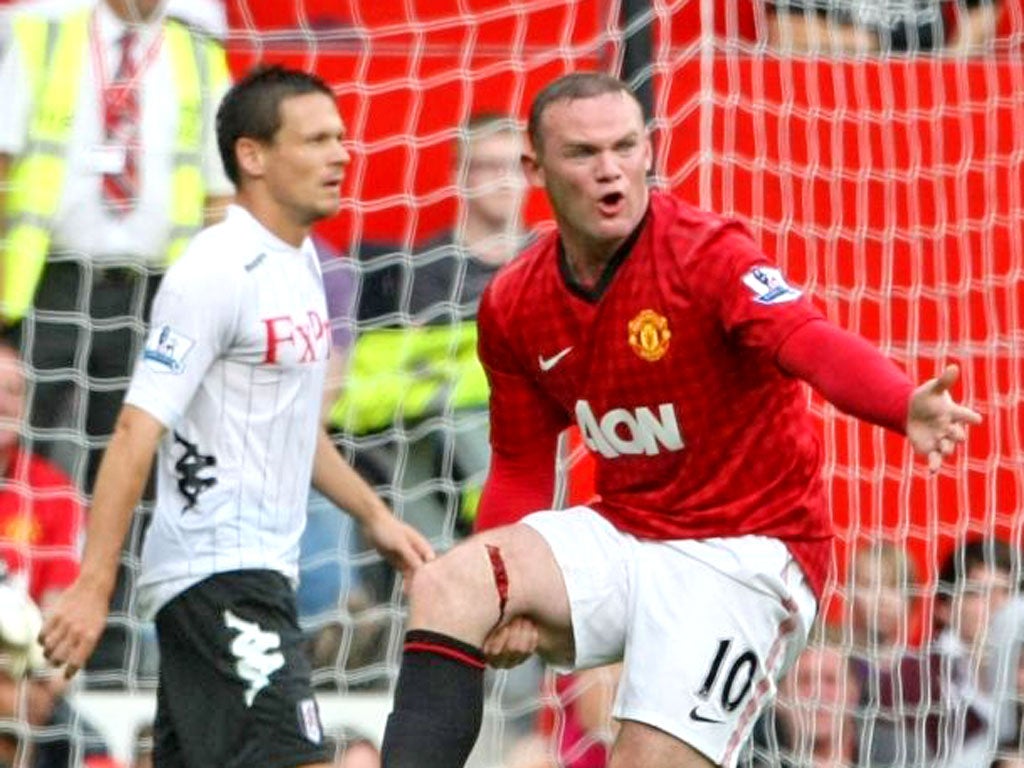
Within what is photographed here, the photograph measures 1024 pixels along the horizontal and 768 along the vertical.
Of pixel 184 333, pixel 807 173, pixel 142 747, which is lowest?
pixel 142 747

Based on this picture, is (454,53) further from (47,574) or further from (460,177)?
(47,574)

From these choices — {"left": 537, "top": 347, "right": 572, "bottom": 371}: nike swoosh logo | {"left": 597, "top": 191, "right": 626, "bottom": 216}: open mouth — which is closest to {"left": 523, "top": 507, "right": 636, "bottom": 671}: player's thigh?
{"left": 537, "top": 347, "right": 572, "bottom": 371}: nike swoosh logo

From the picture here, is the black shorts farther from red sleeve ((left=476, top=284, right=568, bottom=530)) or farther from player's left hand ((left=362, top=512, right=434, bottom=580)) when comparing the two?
red sleeve ((left=476, top=284, right=568, bottom=530))

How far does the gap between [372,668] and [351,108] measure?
159cm

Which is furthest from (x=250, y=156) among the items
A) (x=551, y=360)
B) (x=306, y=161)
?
(x=551, y=360)

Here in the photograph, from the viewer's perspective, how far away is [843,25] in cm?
783

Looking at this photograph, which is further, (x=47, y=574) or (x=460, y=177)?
(x=460, y=177)

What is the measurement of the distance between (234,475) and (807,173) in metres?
2.44

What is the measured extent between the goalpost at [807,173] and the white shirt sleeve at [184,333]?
141cm

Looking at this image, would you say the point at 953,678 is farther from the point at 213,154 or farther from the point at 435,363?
the point at 213,154

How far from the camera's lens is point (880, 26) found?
7840 millimetres

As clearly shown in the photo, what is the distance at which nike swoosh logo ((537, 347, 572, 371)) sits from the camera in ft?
17.5

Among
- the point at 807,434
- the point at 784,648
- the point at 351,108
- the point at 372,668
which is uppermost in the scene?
the point at 351,108

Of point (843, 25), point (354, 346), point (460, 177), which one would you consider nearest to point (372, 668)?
point (354, 346)
